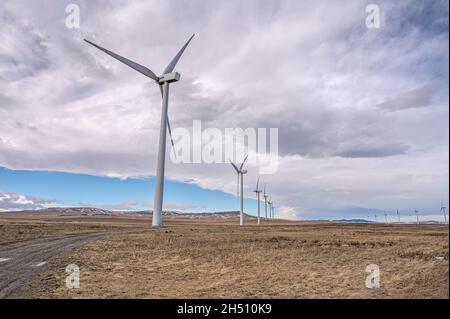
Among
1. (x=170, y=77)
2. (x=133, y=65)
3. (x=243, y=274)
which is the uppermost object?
(x=170, y=77)

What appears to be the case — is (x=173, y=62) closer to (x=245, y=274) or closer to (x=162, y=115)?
(x=162, y=115)

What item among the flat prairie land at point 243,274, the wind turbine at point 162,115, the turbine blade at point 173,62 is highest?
the turbine blade at point 173,62

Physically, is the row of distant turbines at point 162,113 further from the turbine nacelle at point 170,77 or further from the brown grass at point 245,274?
the brown grass at point 245,274

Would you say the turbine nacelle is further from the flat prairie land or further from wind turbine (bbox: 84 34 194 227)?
the flat prairie land

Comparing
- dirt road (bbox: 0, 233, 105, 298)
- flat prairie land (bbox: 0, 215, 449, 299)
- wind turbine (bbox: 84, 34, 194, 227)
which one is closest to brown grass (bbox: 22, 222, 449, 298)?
flat prairie land (bbox: 0, 215, 449, 299)

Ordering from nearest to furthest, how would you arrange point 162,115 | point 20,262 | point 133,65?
point 20,262
point 133,65
point 162,115

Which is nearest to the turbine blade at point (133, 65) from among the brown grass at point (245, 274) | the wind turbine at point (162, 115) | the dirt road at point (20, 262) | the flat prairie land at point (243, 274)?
the wind turbine at point (162, 115)

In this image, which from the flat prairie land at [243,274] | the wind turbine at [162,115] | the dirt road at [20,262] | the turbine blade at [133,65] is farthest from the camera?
the wind turbine at [162,115]

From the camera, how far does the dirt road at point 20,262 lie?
18.1m

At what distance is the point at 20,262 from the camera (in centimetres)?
2544

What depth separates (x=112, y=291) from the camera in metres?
18.0

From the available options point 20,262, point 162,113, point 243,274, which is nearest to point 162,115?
point 162,113

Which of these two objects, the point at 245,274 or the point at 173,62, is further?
the point at 173,62
